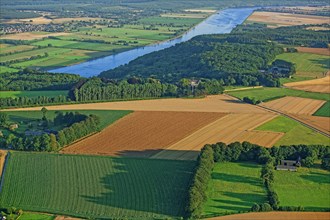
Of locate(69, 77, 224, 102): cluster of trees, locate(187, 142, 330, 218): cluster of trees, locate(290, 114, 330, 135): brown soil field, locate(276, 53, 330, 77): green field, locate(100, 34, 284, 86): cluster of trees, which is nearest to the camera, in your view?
locate(187, 142, 330, 218): cluster of trees

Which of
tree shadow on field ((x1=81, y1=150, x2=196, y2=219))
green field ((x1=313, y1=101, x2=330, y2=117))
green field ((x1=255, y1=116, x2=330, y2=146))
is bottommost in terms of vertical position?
tree shadow on field ((x1=81, y1=150, x2=196, y2=219))

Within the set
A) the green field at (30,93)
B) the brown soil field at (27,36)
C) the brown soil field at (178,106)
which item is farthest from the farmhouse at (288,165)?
the brown soil field at (27,36)

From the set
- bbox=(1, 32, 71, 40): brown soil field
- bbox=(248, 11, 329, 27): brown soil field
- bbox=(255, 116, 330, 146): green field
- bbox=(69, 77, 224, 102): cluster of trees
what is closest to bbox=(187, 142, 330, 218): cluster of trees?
bbox=(255, 116, 330, 146): green field

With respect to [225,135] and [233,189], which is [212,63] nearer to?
[225,135]

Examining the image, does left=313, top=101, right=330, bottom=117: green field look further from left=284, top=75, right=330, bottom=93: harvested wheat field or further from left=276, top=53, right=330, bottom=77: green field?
left=276, top=53, right=330, bottom=77: green field

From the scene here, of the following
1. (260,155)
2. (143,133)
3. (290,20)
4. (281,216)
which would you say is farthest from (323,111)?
(290,20)

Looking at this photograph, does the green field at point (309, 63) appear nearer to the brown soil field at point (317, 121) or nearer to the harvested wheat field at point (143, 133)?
the brown soil field at point (317, 121)

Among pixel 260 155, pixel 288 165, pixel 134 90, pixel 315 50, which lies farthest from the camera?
pixel 315 50
